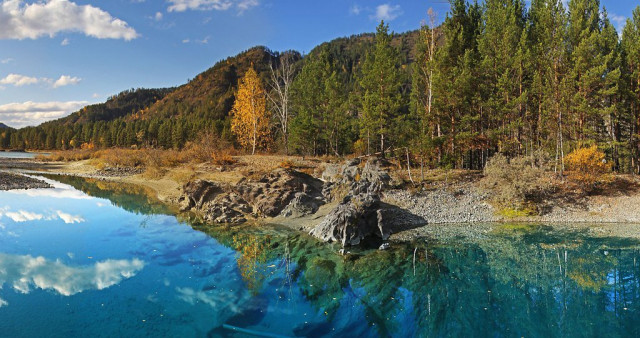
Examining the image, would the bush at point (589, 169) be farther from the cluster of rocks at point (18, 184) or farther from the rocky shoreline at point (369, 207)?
the cluster of rocks at point (18, 184)

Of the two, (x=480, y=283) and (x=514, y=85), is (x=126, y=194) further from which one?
(x=514, y=85)

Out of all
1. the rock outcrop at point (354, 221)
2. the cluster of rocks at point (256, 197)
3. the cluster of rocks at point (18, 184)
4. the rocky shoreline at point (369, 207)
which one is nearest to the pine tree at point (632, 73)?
the rocky shoreline at point (369, 207)

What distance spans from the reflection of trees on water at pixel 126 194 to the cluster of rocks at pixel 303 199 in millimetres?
2491

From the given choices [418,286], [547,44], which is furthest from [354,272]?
[547,44]

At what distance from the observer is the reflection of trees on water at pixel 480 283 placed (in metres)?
10.0

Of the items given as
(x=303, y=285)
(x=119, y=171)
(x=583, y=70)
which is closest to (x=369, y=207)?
(x=303, y=285)

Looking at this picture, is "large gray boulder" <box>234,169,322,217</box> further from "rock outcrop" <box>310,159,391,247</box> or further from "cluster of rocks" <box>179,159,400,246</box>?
"rock outcrop" <box>310,159,391,247</box>

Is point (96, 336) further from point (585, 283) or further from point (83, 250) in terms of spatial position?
point (585, 283)

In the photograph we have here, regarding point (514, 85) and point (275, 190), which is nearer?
point (275, 190)

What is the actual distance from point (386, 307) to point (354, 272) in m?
3.15

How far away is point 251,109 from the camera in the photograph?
1804 inches

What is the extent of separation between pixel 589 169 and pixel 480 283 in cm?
1872

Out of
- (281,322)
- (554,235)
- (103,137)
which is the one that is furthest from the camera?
(103,137)

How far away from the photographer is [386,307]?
11109mm
